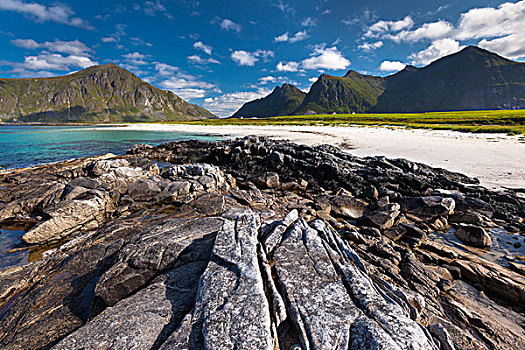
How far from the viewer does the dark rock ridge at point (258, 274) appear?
151 inches

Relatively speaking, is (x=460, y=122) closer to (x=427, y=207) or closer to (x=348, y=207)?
(x=427, y=207)

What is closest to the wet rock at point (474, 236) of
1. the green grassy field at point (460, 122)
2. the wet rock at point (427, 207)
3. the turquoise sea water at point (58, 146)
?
the wet rock at point (427, 207)

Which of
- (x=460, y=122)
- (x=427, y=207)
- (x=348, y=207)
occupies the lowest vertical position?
(x=348, y=207)

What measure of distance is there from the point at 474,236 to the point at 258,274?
10469 mm

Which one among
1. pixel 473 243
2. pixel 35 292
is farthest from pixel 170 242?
pixel 473 243

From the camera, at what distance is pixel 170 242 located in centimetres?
652

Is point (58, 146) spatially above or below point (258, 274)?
above

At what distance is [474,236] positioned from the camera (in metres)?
9.15

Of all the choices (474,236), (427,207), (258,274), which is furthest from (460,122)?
(258,274)

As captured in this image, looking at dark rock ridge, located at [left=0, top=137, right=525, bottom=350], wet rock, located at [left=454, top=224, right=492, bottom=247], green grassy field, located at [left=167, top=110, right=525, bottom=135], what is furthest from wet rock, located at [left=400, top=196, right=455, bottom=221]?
green grassy field, located at [left=167, top=110, right=525, bottom=135]

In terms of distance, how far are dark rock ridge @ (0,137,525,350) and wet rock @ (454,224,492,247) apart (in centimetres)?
5

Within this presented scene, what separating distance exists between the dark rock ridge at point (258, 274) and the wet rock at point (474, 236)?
0.05 metres

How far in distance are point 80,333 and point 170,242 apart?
2.74 metres

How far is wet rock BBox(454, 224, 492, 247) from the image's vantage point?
897 cm
